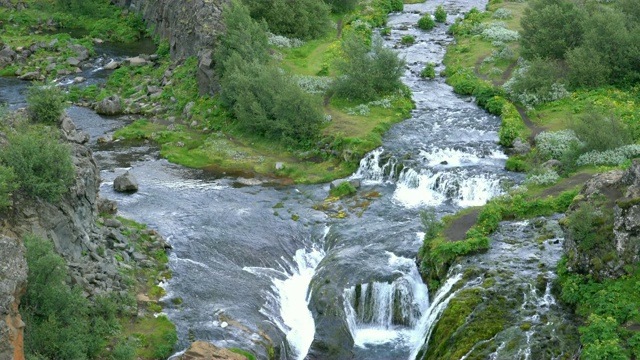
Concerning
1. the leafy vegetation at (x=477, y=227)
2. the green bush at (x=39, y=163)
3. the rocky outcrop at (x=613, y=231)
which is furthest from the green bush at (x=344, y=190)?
the green bush at (x=39, y=163)

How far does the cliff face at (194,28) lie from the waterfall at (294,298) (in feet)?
83.9

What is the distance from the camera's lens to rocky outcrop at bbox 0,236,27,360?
83.6ft

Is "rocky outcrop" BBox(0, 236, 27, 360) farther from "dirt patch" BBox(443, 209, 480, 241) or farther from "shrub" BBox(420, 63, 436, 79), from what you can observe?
"shrub" BBox(420, 63, 436, 79)

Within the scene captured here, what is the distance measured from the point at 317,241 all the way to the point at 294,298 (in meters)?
5.31

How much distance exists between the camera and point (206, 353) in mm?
30344

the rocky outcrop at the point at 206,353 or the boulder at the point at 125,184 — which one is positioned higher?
the rocky outcrop at the point at 206,353

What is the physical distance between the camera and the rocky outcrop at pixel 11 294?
25484mm

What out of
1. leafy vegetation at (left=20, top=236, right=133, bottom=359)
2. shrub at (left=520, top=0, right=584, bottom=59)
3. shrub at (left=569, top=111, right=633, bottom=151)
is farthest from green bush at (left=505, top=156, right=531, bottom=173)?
leafy vegetation at (left=20, top=236, right=133, bottom=359)

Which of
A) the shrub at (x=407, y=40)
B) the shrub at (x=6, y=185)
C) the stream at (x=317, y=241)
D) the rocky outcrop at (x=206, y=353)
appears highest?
the shrub at (x=6, y=185)

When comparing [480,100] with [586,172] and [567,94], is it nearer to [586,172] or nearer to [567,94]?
[567,94]

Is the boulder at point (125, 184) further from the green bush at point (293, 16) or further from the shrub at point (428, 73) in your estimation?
the shrub at point (428, 73)

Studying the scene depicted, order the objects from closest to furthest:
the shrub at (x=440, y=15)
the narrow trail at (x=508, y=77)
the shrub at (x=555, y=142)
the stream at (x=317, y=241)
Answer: the stream at (x=317, y=241) → the shrub at (x=555, y=142) → the narrow trail at (x=508, y=77) → the shrub at (x=440, y=15)

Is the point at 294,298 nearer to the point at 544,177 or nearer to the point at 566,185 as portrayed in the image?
the point at 544,177

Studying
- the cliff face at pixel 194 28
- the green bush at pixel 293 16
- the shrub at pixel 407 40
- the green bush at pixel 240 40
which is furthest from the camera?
the shrub at pixel 407 40
